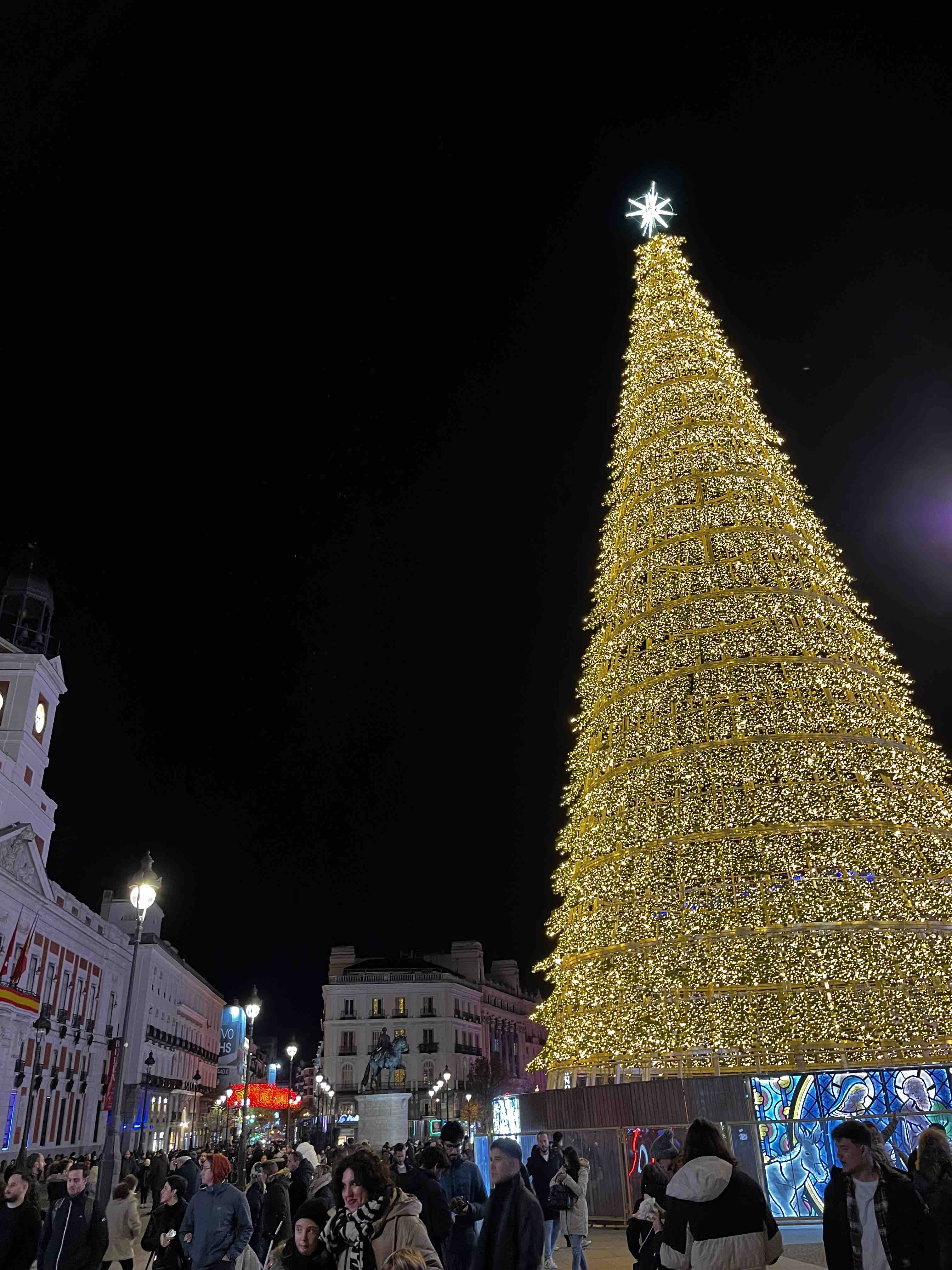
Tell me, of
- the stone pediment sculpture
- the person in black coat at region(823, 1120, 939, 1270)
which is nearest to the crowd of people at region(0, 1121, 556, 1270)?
the person in black coat at region(823, 1120, 939, 1270)

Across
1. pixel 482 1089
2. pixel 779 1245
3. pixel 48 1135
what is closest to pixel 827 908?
pixel 779 1245

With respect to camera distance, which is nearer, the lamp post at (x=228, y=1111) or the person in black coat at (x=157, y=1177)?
the person in black coat at (x=157, y=1177)

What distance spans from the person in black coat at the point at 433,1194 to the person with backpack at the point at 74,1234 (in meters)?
2.77

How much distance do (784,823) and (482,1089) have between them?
255ft

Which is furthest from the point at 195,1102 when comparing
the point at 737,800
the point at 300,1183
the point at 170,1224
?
the point at 170,1224

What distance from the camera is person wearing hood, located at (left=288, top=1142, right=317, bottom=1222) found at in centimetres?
1026

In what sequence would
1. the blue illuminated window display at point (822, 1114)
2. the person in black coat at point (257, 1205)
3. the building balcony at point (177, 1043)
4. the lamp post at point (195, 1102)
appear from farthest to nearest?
the lamp post at point (195, 1102) → the building balcony at point (177, 1043) → the blue illuminated window display at point (822, 1114) → the person in black coat at point (257, 1205)

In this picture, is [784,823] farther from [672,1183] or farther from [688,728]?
[672,1183]

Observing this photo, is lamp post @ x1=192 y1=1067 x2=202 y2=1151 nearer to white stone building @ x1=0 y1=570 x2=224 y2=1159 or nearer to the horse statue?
white stone building @ x1=0 y1=570 x2=224 y2=1159

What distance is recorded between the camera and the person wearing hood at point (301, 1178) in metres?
10.3

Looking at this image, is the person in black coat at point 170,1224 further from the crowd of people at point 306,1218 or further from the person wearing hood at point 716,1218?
the person wearing hood at point 716,1218

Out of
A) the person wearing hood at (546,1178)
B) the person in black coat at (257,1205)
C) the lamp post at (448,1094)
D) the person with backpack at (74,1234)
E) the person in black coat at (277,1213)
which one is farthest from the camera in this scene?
the lamp post at (448,1094)

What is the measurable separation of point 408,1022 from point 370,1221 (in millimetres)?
86705

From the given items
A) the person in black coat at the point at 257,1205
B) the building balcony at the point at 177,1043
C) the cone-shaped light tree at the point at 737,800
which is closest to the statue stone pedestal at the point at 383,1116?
the cone-shaped light tree at the point at 737,800
